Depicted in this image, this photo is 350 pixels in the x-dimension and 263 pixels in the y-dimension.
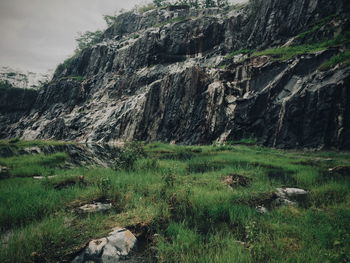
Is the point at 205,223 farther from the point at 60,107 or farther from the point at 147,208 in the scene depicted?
the point at 60,107

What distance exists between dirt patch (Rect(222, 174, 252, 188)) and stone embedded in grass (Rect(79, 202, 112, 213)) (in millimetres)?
5429

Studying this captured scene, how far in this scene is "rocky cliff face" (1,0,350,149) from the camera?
2494 cm

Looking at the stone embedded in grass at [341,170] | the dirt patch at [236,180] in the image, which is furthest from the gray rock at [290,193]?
the stone embedded in grass at [341,170]

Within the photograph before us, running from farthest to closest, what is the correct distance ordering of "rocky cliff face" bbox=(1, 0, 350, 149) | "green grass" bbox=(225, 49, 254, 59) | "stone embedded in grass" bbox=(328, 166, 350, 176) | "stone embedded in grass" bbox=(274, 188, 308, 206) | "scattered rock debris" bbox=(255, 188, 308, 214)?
1. "green grass" bbox=(225, 49, 254, 59)
2. "rocky cliff face" bbox=(1, 0, 350, 149)
3. "stone embedded in grass" bbox=(328, 166, 350, 176)
4. "stone embedded in grass" bbox=(274, 188, 308, 206)
5. "scattered rock debris" bbox=(255, 188, 308, 214)

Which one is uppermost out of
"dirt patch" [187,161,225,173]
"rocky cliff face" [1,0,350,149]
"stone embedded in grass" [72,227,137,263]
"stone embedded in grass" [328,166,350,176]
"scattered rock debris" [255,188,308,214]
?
"rocky cliff face" [1,0,350,149]

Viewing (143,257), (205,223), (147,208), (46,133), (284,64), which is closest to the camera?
(143,257)

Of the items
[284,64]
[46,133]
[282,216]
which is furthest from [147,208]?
[46,133]

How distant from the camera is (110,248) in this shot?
16.5 ft

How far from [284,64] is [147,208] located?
3140 centimetres

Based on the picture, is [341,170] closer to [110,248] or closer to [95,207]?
[95,207]

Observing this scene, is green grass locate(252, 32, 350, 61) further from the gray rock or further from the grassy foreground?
the gray rock

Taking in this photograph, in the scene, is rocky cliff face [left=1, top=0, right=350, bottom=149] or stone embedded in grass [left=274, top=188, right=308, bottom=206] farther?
rocky cliff face [left=1, top=0, right=350, bottom=149]

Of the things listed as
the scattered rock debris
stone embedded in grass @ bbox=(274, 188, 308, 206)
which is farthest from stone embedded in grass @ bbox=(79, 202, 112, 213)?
stone embedded in grass @ bbox=(274, 188, 308, 206)

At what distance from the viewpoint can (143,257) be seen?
4.99m
